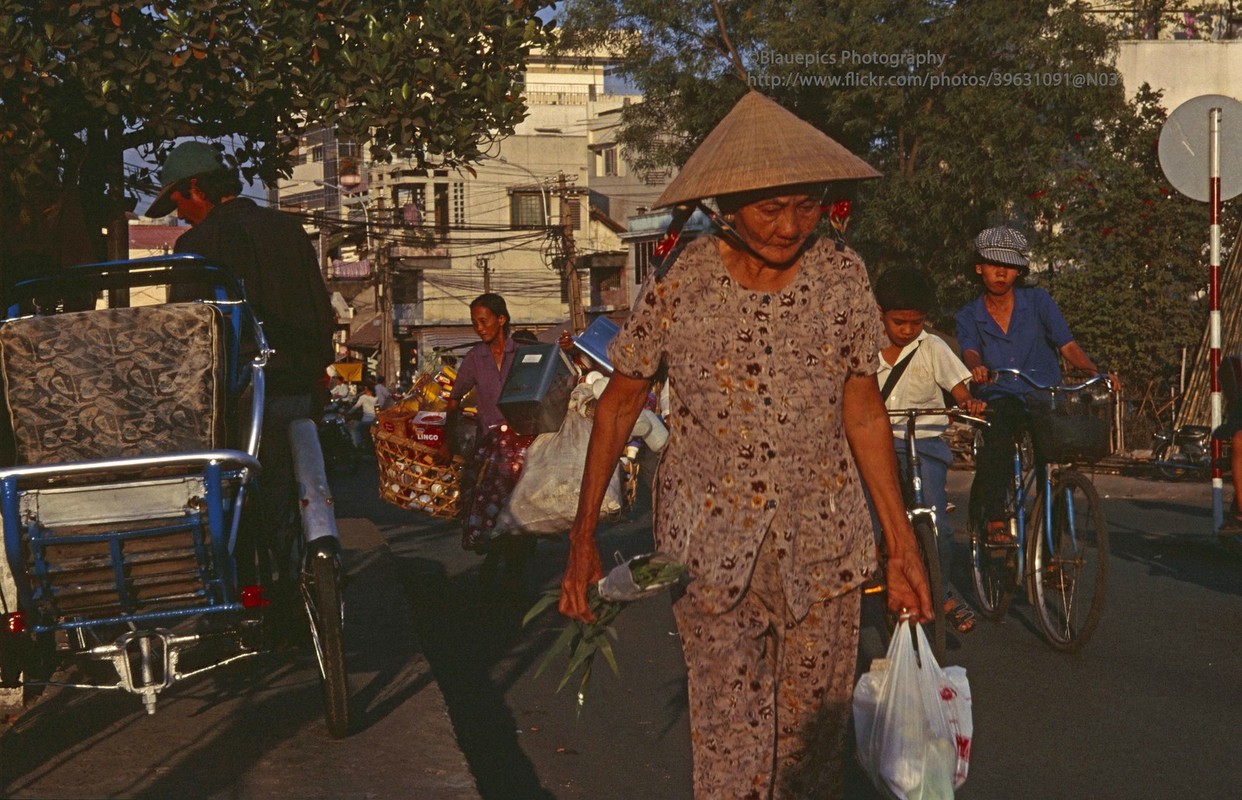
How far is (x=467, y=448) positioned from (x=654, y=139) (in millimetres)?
20641

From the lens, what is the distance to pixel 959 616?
7848 millimetres

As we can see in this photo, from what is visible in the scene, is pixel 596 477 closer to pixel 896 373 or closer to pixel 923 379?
pixel 896 373

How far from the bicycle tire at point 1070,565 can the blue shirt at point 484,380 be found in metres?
3.72

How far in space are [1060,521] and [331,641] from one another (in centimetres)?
402

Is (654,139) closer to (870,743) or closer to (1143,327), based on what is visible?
(1143,327)

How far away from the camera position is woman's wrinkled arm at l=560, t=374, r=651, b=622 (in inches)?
158

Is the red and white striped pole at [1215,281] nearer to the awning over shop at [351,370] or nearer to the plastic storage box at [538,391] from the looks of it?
the plastic storage box at [538,391]

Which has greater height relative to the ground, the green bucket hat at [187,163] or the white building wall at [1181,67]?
the white building wall at [1181,67]

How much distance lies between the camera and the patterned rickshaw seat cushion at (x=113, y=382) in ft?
18.4

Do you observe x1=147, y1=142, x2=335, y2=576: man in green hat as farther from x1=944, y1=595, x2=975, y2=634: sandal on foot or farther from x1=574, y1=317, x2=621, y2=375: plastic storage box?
x1=944, y1=595, x2=975, y2=634: sandal on foot

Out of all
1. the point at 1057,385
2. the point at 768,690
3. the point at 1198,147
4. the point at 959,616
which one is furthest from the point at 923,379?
the point at 1198,147

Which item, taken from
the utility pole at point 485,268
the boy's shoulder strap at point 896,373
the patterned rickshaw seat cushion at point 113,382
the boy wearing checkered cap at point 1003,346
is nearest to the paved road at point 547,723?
the boy wearing checkered cap at point 1003,346

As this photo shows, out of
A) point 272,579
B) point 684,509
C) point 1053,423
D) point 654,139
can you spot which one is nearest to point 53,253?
point 272,579

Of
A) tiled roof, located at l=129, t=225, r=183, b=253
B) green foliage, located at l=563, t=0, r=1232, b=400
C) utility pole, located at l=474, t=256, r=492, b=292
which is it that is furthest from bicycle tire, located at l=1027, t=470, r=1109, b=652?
tiled roof, located at l=129, t=225, r=183, b=253
